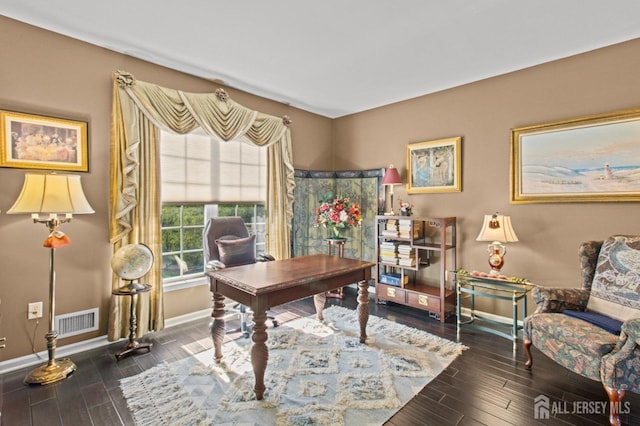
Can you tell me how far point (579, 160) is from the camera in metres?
2.95

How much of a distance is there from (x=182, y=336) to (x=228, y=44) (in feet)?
9.48

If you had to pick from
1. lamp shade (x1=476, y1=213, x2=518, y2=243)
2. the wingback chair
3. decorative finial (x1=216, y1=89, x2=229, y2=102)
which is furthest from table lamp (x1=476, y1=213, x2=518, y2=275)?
decorative finial (x1=216, y1=89, x2=229, y2=102)

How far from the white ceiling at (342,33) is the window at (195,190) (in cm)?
84

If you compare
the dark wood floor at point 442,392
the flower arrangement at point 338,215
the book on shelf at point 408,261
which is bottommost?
the dark wood floor at point 442,392

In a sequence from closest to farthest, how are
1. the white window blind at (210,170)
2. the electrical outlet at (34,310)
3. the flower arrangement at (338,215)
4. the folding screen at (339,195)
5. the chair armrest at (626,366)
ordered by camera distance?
the chair armrest at (626,366) → the electrical outlet at (34,310) → the white window blind at (210,170) → the flower arrangement at (338,215) → the folding screen at (339,195)

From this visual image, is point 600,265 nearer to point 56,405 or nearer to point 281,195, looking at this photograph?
point 281,195

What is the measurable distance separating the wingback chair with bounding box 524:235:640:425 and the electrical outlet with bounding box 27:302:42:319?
406 cm

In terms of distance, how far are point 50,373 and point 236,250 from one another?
168 centimetres

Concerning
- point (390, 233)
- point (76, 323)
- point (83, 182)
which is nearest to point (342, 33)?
point (390, 233)

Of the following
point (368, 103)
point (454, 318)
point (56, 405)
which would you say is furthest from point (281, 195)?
point (56, 405)

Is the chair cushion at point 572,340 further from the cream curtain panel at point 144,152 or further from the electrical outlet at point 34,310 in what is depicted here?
the electrical outlet at point 34,310

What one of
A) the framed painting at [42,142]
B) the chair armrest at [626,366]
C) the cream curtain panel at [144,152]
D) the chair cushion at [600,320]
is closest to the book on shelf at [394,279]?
the chair cushion at [600,320]

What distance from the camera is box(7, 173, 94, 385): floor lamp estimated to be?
A: 2.15 meters

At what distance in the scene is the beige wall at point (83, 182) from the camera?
8.00 feet
